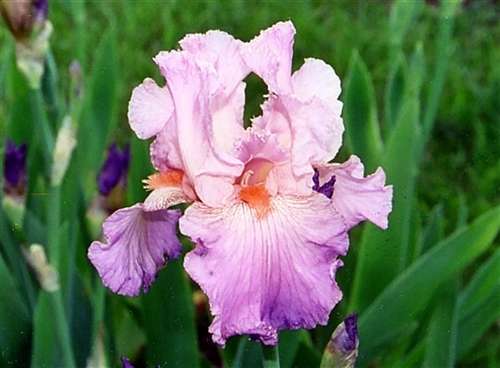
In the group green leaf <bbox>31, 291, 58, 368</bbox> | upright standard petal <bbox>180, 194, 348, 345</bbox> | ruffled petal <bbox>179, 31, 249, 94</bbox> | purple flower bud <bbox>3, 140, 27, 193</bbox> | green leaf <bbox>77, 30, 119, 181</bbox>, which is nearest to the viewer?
upright standard petal <bbox>180, 194, 348, 345</bbox>

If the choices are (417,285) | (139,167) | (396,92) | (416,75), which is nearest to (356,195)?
(417,285)

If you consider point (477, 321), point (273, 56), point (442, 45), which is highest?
point (442, 45)

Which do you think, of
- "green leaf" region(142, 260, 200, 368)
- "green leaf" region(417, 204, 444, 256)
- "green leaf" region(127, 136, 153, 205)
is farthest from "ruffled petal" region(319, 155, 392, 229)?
"green leaf" region(417, 204, 444, 256)

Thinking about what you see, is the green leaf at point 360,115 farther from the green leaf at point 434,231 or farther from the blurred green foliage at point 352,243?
the green leaf at point 434,231

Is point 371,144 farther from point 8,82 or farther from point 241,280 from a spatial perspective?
point 241,280

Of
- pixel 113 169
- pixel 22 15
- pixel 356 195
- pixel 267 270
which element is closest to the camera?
pixel 267 270

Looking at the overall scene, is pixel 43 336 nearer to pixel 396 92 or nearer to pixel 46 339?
pixel 46 339

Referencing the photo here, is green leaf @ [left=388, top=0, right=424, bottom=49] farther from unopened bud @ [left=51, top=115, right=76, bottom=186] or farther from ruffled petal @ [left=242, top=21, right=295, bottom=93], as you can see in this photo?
ruffled petal @ [left=242, top=21, right=295, bottom=93]
